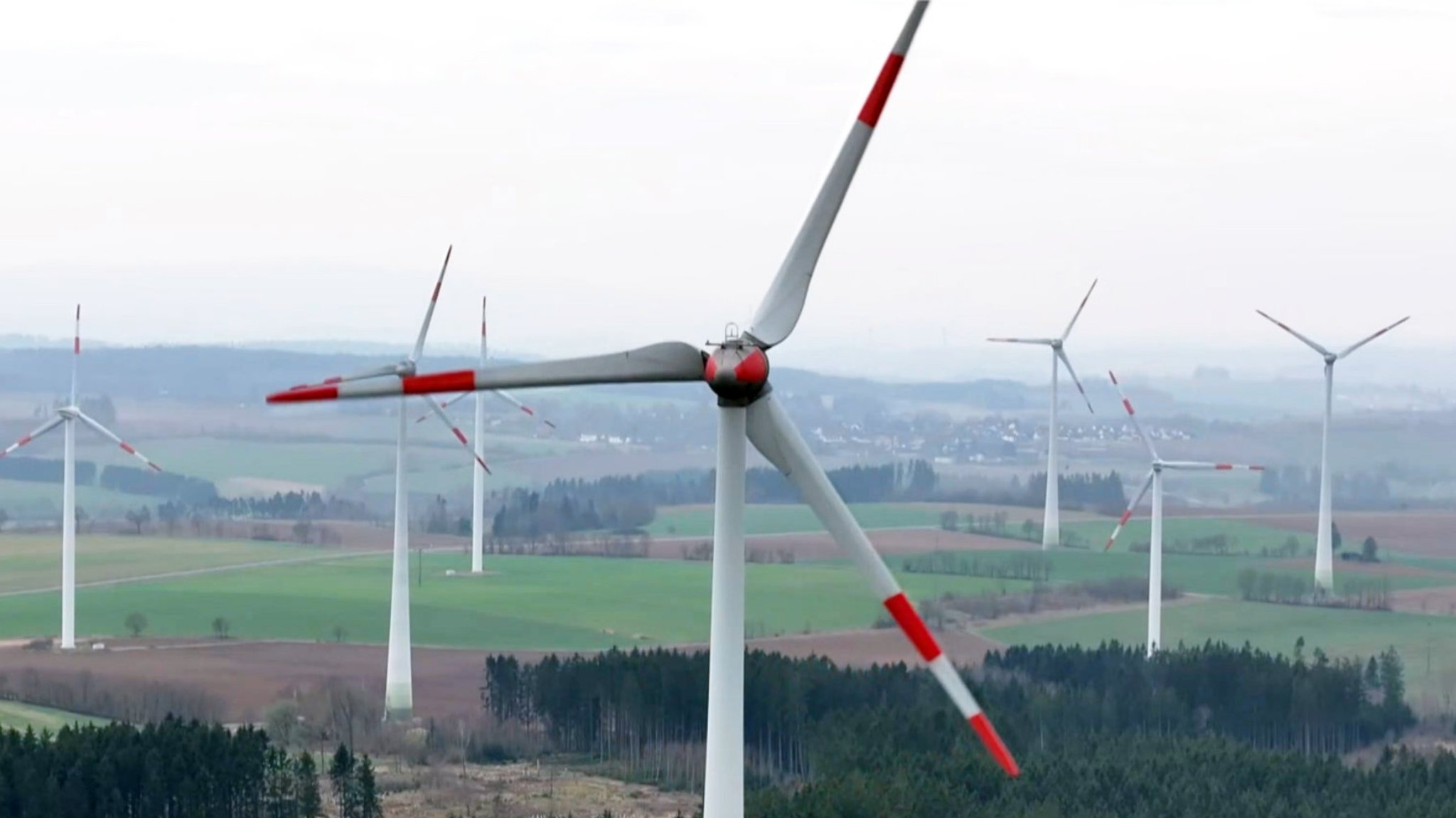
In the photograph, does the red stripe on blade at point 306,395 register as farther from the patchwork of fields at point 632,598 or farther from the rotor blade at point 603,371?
the patchwork of fields at point 632,598

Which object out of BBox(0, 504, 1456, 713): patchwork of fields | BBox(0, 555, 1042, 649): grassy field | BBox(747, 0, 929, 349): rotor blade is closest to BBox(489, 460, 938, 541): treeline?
BBox(0, 504, 1456, 713): patchwork of fields

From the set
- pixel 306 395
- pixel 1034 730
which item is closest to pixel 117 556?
pixel 1034 730

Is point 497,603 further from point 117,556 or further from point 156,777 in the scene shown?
point 156,777

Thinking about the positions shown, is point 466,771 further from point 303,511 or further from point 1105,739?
point 303,511

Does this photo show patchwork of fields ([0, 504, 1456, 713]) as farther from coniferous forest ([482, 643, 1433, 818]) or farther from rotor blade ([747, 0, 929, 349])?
rotor blade ([747, 0, 929, 349])

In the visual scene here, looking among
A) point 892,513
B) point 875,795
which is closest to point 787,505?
point 892,513
